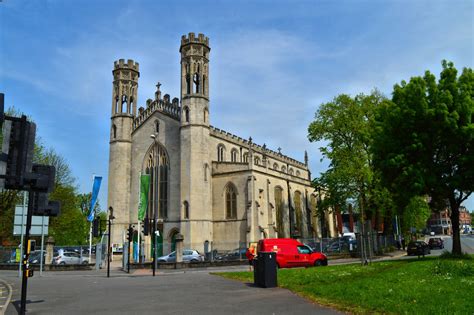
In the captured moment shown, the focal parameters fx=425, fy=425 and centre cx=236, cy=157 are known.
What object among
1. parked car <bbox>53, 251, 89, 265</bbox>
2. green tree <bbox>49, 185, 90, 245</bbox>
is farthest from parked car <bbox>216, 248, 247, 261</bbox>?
green tree <bbox>49, 185, 90, 245</bbox>

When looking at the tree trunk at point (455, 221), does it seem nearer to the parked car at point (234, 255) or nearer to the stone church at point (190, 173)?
the parked car at point (234, 255)

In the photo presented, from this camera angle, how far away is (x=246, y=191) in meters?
42.7

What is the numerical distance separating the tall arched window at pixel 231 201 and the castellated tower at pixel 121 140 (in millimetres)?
11655

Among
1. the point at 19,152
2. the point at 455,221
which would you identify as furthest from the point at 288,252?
the point at 19,152

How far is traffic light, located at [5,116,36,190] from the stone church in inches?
1254

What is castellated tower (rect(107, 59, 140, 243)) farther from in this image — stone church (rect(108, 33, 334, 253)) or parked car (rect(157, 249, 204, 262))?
parked car (rect(157, 249, 204, 262))

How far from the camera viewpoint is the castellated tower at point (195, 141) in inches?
1642

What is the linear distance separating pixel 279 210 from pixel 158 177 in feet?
46.8

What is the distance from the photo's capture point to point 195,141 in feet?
142

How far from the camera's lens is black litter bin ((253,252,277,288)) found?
14258 millimetres

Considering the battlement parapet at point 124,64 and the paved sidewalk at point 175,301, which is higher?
the battlement parapet at point 124,64

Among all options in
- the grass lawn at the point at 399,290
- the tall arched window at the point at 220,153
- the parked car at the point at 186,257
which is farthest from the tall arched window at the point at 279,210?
the grass lawn at the point at 399,290

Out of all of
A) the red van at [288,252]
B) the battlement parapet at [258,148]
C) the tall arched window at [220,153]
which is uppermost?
the battlement parapet at [258,148]

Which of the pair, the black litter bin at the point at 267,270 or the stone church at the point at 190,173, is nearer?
the black litter bin at the point at 267,270
